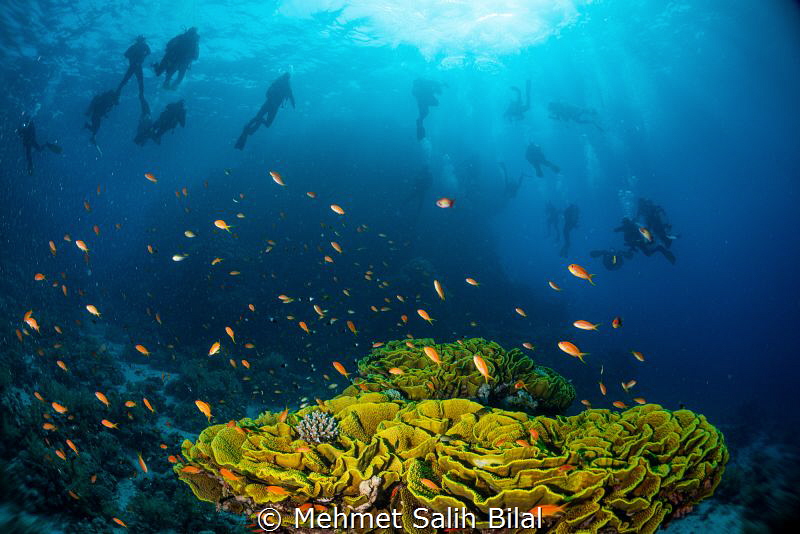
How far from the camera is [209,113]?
43219mm

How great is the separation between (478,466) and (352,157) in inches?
1315

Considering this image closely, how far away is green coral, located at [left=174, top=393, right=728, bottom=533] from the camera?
273cm

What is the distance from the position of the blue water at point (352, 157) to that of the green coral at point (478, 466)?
233 inches

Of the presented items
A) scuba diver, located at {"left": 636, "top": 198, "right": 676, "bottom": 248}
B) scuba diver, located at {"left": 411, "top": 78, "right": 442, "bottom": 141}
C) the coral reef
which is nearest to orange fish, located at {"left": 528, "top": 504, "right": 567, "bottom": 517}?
the coral reef

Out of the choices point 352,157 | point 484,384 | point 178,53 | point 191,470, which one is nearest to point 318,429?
point 191,470

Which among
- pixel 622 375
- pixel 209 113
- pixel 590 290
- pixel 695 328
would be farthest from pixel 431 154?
pixel 695 328

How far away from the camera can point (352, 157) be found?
33.4 metres

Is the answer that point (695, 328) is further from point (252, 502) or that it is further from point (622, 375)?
point (252, 502)

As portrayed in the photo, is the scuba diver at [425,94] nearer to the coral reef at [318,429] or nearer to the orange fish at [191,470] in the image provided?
the coral reef at [318,429]

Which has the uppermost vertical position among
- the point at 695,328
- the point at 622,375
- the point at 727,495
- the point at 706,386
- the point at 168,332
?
the point at 727,495

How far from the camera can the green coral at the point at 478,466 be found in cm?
273

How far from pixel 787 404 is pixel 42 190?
342 feet

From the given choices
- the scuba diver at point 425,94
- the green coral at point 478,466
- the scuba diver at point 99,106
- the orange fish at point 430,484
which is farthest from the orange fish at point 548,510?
the scuba diver at point 425,94

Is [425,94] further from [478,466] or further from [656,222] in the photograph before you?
[478,466]
